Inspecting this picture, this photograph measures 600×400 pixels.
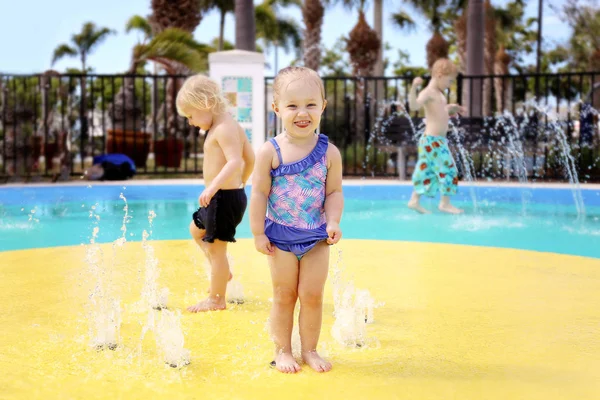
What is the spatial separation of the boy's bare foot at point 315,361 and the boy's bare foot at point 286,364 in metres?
0.05

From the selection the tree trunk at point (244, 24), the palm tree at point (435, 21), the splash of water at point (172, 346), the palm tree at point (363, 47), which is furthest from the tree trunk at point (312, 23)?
the splash of water at point (172, 346)

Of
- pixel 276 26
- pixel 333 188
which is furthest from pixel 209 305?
pixel 276 26

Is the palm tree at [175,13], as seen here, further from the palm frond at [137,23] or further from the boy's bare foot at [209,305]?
the palm frond at [137,23]

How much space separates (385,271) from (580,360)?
2.02m

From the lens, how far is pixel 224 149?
357 centimetres

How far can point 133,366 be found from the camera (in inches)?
106

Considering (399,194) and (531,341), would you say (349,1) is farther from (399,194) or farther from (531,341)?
(531,341)

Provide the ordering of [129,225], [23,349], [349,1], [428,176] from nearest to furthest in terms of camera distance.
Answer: [23,349] < [129,225] < [428,176] < [349,1]

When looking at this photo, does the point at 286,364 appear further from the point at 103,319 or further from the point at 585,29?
the point at 585,29

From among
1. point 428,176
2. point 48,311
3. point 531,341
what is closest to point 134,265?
point 48,311

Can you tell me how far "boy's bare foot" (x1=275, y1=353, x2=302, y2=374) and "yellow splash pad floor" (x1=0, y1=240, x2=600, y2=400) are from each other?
0.04m

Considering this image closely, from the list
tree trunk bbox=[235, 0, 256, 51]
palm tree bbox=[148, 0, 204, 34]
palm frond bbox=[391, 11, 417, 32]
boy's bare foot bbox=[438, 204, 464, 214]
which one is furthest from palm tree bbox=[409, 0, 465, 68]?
→ boy's bare foot bbox=[438, 204, 464, 214]

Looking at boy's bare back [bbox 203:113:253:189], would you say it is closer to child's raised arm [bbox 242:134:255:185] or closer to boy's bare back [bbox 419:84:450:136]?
child's raised arm [bbox 242:134:255:185]

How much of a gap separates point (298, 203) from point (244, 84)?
10.1m
